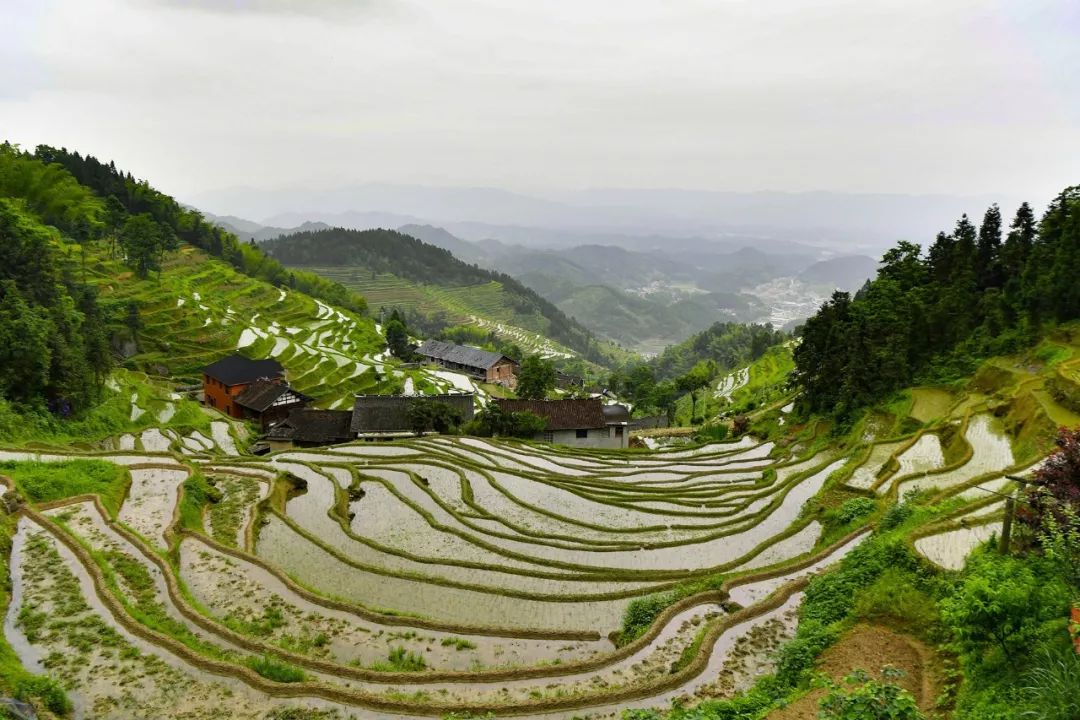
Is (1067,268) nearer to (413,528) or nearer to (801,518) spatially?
(801,518)

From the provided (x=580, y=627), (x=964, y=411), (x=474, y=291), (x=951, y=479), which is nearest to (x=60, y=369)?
(x=580, y=627)

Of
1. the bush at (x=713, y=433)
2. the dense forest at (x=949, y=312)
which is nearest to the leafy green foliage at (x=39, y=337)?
the bush at (x=713, y=433)

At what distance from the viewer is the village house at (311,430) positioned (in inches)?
1547

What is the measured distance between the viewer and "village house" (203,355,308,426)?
4662cm

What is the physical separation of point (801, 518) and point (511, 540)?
9.65 metres

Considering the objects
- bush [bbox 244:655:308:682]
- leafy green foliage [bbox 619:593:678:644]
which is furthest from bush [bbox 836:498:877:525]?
bush [bbox 244:655:308:682]

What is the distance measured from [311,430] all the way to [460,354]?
4689 cm

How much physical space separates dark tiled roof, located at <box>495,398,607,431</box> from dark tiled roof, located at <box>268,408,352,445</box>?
11476 millimetres

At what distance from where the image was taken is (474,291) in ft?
615

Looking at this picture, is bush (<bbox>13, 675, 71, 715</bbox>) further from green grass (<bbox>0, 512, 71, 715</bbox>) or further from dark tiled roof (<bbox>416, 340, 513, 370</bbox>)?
dark tiled roof (<bbox>416, 340, 513, 370</bbox>)

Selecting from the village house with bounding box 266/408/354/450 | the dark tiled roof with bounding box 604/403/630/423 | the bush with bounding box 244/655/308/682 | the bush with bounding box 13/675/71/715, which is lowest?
the village house with bounding box 266/408/354/450

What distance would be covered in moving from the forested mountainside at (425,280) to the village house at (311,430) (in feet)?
380

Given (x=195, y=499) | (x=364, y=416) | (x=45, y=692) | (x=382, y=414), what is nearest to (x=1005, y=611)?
(x=45, y=692)

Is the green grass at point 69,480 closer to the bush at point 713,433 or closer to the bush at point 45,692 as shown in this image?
the bush at point 45,692
